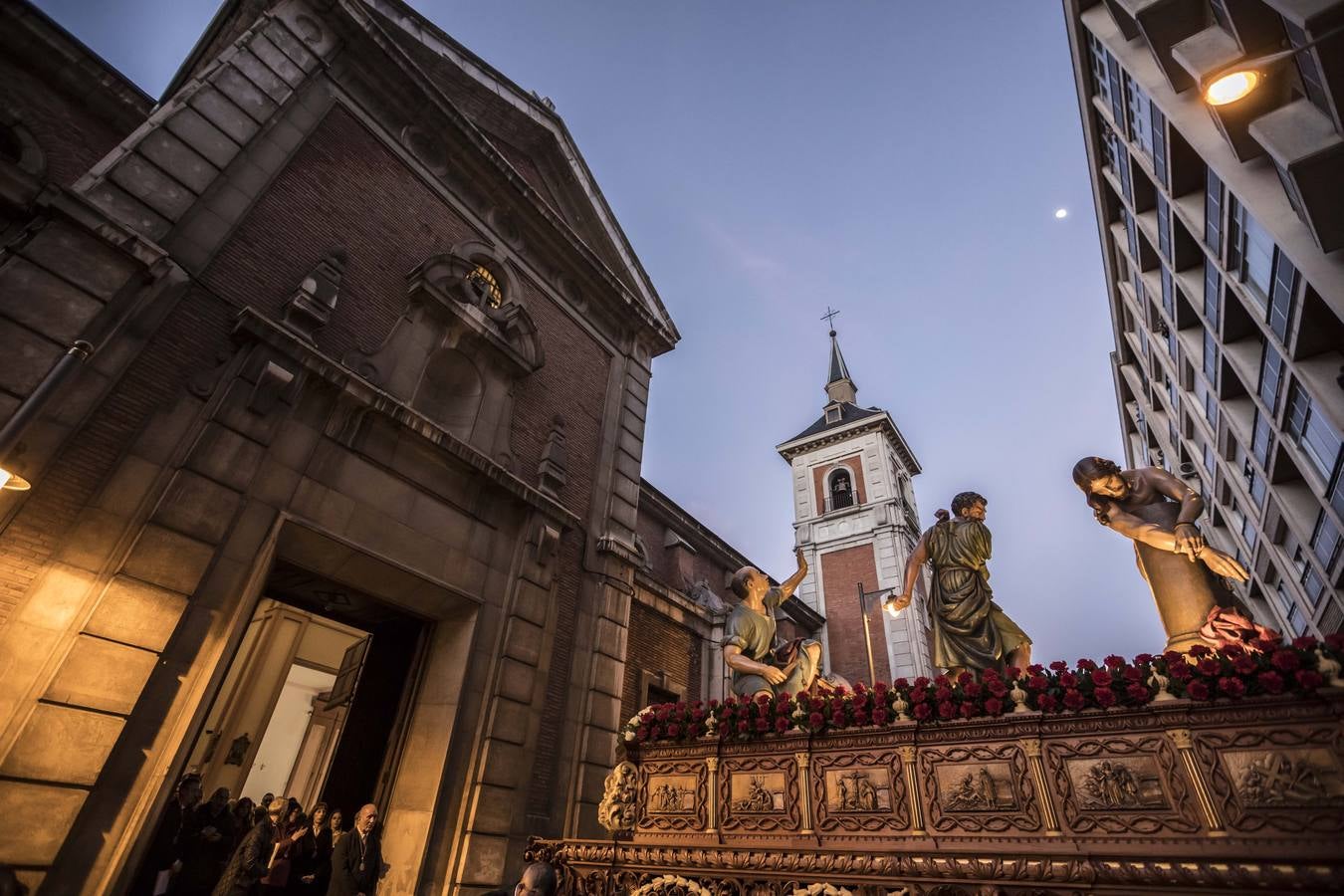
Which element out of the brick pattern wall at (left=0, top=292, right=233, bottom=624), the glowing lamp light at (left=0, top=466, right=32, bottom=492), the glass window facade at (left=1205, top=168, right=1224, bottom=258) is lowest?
the glowing lamp light at (left=0, top=466, right=32, bottom=492)

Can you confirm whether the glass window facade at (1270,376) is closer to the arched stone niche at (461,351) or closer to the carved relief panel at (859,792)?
the carved relief panel at (859,792)

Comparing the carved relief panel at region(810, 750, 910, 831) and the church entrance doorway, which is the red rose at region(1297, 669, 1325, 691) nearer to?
the carved relief panel at region(810, 750, 910, 831)

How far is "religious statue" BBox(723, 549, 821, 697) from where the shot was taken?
8.05 m

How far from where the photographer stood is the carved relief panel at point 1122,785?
175 inches

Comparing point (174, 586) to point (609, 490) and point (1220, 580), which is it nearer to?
point (609, 490)

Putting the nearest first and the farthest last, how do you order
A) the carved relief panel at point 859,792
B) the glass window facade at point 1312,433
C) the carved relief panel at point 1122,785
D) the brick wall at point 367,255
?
the carved relief panel at point 1122,785 → the carved relief panel at point 859,792 → the brick wall at point 367,255 → the glass window facade at point 1312,433

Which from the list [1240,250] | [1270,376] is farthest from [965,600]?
[1270,376]

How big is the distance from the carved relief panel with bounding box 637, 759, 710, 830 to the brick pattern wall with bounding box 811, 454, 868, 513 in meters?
31.1

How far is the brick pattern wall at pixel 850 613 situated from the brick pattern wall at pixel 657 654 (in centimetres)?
1386

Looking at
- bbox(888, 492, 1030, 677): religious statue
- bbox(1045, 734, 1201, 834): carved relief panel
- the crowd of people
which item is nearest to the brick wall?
the crowd of people

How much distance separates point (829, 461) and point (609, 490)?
27.3 m

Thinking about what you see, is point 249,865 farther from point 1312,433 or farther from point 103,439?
point 1312,433

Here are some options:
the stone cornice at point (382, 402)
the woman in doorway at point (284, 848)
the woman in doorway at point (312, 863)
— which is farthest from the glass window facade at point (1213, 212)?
the woman in doorway at point (284, 848)

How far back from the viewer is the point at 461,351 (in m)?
12.4
